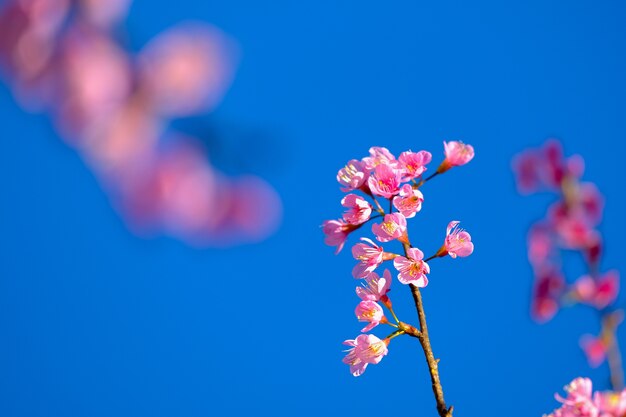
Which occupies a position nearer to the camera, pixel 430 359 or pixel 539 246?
pixel 430 359

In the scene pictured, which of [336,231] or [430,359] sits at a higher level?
[336,231]

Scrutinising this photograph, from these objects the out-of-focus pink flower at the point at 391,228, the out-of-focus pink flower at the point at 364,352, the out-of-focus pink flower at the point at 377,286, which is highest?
the out-of-focus pink flower at the point at 391,228

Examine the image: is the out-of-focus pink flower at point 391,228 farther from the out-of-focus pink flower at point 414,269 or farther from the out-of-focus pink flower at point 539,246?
the out-of-focus pink flower at point 539,246

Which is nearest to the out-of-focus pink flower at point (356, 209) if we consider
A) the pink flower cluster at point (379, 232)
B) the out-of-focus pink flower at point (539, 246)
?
the pink flower cluster at point (379, 232)

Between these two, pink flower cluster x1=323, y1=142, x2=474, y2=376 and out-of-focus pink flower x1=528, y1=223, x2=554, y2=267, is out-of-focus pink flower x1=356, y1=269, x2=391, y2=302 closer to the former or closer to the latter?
pink flower cluster x1=323, y1=142, x2=474, y2=376

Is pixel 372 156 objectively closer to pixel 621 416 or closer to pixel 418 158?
pixel 418 158

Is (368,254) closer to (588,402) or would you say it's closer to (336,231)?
→ (336,231)

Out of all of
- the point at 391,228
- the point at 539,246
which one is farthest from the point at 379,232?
the point at 539,246

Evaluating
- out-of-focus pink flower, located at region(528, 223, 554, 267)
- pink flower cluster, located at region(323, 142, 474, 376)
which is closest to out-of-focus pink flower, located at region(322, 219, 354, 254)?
pink flower cluster, located at region(323, 142, 474, 376)
